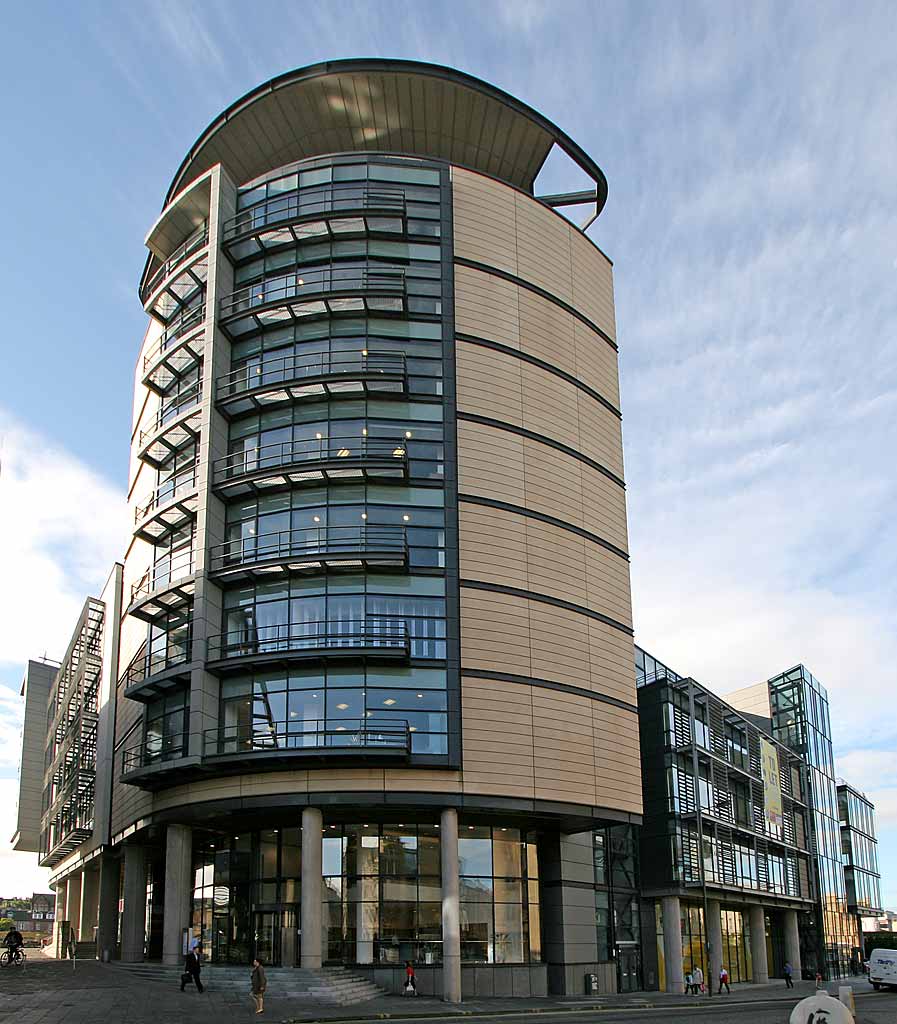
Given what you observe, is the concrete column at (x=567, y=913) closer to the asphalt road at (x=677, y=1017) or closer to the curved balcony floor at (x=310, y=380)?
the asphalt road at (x=677, y=1017)

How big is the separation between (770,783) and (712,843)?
15.3 metres

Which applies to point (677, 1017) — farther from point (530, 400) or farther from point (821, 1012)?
point (530, 400)

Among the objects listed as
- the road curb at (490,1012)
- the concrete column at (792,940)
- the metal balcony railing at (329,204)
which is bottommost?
the concrete column at (792,940)

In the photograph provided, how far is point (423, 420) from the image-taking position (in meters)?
46.6

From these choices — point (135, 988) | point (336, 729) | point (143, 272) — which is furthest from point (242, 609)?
point (143, 272)

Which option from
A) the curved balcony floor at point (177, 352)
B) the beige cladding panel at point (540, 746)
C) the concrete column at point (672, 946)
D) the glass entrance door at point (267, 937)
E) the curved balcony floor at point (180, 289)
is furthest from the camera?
the concrete column at point (672, 946)

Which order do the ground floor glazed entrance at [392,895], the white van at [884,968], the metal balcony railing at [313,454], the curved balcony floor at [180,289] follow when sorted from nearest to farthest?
the ground floor glazed entrance at [392,895] → the metal balcony railing at [313,454] → the curved balcony floor at [180,289] → the white van at [884,968]

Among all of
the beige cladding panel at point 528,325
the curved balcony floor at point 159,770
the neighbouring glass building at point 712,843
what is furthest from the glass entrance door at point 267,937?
the beige cladding panel at point 528,325

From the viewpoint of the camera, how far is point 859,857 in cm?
9606

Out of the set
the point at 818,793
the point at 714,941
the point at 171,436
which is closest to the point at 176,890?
the point at 171,436

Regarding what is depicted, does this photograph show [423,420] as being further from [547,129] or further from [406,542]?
[547,129]

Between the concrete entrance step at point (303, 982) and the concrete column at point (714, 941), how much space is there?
30.7 m

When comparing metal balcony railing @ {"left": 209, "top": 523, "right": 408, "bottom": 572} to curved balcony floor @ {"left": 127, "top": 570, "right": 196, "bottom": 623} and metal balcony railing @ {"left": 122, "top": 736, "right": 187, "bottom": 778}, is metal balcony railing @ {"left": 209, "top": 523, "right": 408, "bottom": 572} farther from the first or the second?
metal balcony railing @ {"left": 122, "top": 736, "right": 187, "bottom": 778}

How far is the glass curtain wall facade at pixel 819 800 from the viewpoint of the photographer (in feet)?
272
